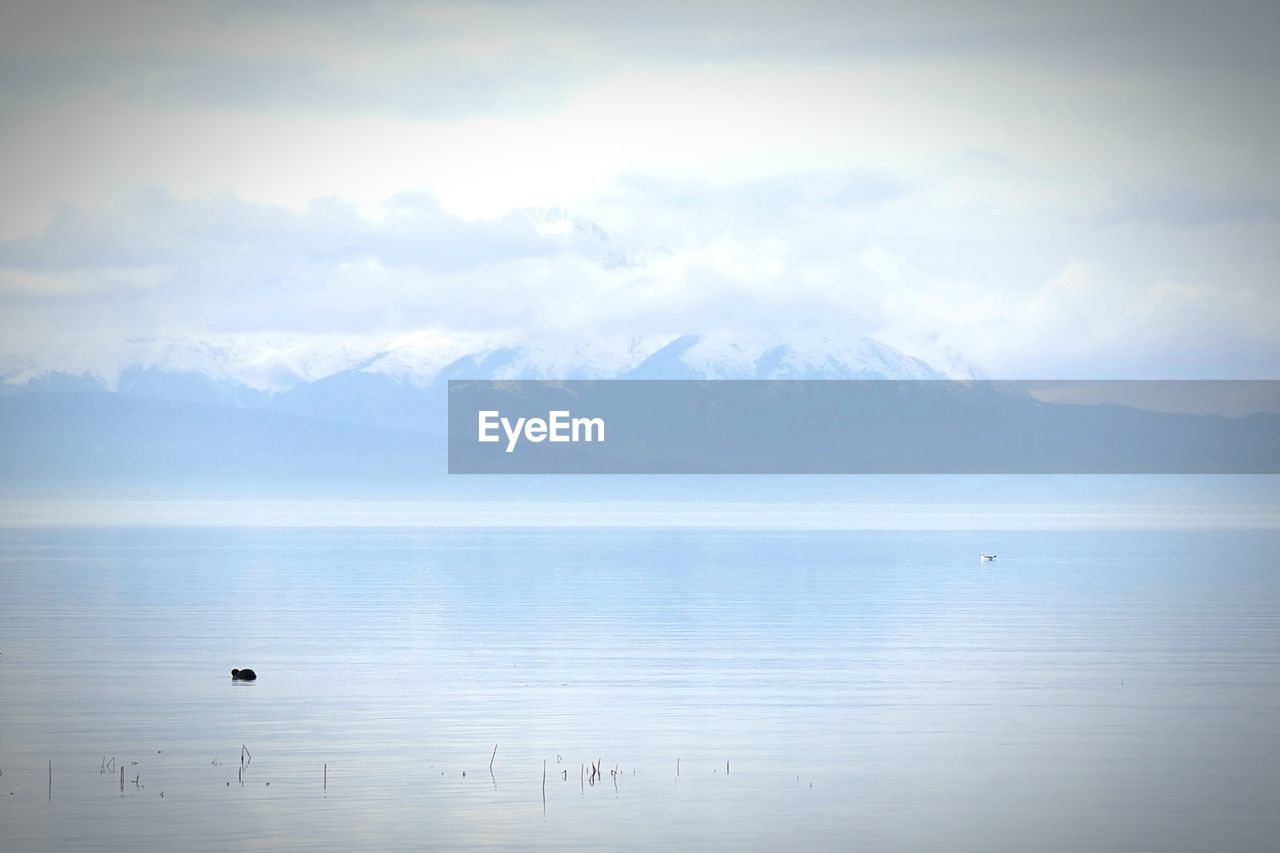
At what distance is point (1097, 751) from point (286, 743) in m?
11.9

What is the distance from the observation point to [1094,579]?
6500 cm

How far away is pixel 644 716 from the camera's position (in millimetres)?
30297

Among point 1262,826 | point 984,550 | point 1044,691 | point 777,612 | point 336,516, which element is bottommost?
point 1262,826

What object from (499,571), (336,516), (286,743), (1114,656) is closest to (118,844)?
(286,743)

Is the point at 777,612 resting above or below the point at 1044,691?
above

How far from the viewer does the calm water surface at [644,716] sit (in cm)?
2239

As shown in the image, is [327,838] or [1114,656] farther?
[1114,656]

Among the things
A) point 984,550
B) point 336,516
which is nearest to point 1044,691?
point 984,550

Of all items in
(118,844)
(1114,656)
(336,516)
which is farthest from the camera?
(336,516)

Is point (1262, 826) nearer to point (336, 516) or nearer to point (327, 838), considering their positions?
point (327, 838)

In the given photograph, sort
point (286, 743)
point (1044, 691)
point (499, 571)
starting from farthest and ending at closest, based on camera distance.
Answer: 1. point (499, 571)
2. point (1044, 691)
3. point (286, 743)

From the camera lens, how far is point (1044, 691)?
33469 mm

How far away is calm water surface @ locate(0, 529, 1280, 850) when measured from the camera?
22.4 meters

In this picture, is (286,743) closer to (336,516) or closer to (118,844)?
(118,844)
